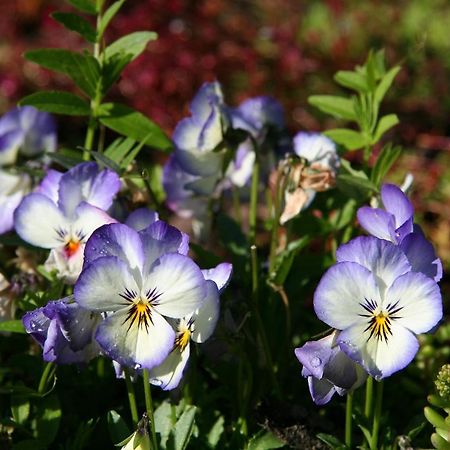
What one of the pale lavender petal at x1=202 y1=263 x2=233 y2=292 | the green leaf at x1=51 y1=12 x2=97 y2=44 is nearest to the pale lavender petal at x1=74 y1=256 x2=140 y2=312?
the pale lavender petal at x1=202 y1=263 x2=233 y2=292

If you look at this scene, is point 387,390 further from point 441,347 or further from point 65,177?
point 65,177

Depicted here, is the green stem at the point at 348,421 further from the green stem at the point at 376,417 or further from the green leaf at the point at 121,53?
the green leaf at the point at 121,53

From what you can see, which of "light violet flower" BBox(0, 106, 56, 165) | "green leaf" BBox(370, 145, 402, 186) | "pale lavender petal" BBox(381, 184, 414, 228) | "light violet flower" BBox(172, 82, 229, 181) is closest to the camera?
"pale lavender petal" BBox(381, 184, 414, 228)

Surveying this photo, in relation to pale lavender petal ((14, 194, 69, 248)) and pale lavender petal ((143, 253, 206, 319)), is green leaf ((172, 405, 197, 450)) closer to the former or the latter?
pale lavender petal ((143, 253, 206, 319))

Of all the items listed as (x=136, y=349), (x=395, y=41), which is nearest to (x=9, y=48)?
(x=395, y=41)

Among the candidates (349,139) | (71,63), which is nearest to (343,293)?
(349,139)
